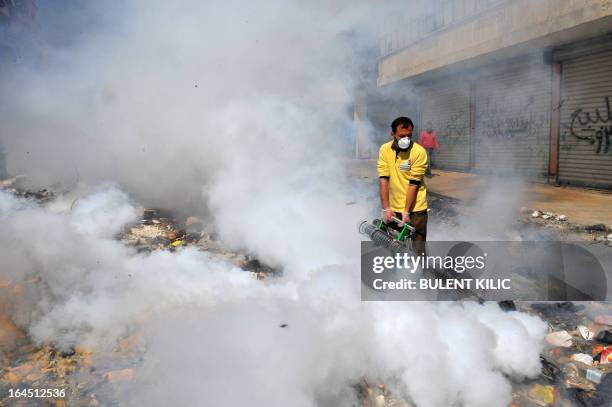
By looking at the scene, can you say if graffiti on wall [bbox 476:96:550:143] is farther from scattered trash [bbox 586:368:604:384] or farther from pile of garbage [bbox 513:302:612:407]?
scattered trash [bbox 586:368:604:384]

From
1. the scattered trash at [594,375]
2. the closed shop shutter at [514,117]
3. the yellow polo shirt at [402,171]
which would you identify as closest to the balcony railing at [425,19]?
the closed shop shutter at [514,117]

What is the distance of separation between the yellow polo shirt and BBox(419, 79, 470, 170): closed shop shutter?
796 centimetres

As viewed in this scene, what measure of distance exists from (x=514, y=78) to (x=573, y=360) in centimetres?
769

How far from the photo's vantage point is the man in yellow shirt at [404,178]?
284cm

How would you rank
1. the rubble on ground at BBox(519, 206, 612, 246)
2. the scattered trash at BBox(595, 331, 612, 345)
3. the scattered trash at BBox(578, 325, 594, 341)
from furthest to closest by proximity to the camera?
the rubble on ground at BBox(519, 206, 612, 246)
the scattered trash at BBox(578, 325, 594, 341)
the scattered trash at BBox(595, 331, 612, 345)

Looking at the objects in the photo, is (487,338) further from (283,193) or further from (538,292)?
(283,193)

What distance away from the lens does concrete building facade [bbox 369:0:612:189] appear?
6984 millimetres

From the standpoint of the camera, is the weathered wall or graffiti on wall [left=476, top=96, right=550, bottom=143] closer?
the weathered wall

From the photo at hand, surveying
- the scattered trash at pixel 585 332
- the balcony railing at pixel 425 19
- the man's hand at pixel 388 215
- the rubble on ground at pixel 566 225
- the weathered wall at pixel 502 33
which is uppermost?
the balcony railing at pixel 425 19

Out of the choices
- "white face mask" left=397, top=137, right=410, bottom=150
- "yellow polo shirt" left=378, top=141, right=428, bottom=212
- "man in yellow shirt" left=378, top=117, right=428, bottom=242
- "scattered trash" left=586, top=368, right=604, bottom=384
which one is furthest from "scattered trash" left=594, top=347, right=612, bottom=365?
"white face mask" left=397, top=137, right=410, bottom=150

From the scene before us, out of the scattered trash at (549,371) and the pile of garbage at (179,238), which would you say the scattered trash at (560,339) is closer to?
the scattered trash at (549,371)

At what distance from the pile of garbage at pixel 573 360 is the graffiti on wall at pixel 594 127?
525 cm

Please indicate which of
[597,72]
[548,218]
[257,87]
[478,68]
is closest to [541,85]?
[597,72]

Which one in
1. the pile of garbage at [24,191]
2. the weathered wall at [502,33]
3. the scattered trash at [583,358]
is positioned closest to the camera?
the scattered trash at [583,358]
